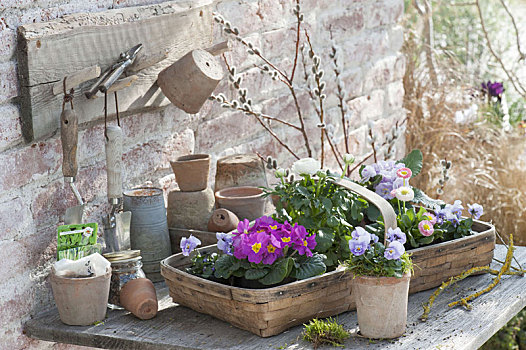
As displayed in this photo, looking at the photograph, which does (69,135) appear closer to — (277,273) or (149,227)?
(149,227)

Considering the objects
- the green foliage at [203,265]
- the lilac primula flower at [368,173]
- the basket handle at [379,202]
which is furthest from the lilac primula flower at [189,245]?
the lilac primula flower at [368,173]

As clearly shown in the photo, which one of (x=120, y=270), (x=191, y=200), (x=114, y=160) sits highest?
(x=114, y=160)

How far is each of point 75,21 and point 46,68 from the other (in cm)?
14

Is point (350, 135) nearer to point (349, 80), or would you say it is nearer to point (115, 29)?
point (349, 80)

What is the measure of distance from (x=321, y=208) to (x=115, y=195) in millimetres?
488

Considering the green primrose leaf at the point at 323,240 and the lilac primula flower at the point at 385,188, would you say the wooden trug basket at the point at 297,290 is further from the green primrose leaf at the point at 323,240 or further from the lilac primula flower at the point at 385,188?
the lilac primula flower at the point at 385,188

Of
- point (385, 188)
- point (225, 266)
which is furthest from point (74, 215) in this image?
point (385, 188)

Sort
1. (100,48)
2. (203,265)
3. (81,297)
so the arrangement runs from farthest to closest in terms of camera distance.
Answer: (100,48) → (203,265) → (81,297)

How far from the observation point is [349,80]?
9.18ft

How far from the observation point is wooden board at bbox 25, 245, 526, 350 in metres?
1.44

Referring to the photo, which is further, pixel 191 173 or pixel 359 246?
pixel 191 173

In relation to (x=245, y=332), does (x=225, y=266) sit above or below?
above

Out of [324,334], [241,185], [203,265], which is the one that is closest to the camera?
[324,334]

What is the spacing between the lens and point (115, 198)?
1.71 metres
